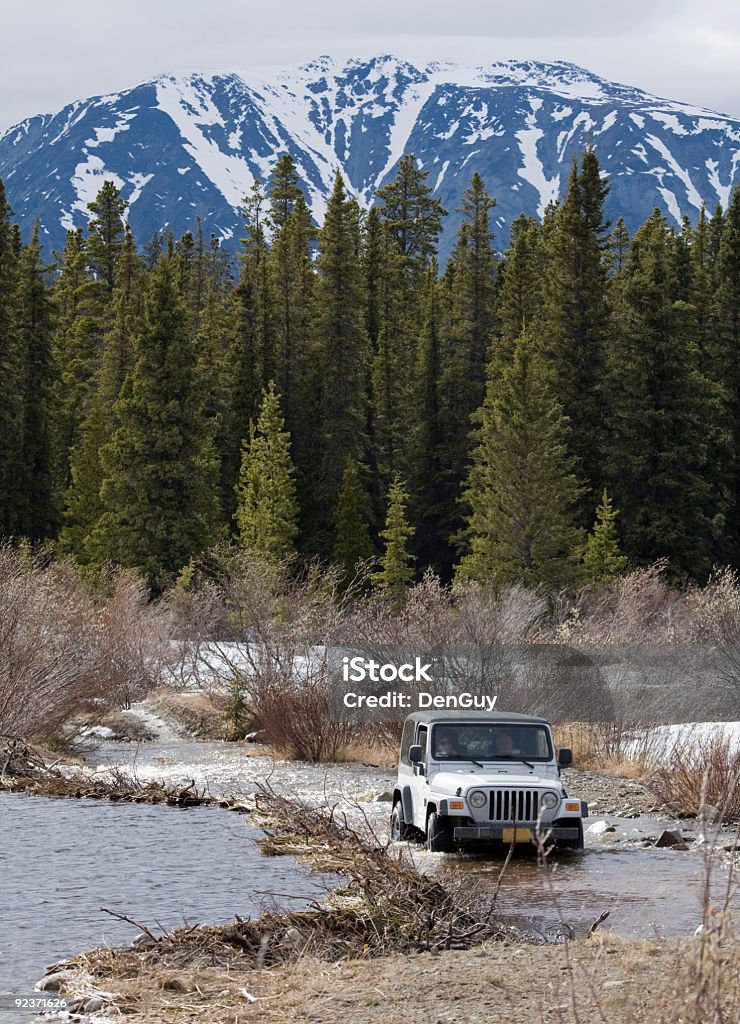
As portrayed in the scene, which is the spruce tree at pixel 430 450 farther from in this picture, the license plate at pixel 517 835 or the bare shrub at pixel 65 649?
the license plate at pixel 517 835

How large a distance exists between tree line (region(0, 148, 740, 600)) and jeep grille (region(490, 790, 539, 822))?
113 feet

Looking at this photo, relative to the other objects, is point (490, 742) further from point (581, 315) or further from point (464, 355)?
point (464, 355)

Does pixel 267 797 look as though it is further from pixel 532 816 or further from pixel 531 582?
pixel 531 582

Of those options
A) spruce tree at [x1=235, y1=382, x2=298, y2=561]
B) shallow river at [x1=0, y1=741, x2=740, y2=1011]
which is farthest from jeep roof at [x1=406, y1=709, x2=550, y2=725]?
spruce tree at [x1=235, y1=382, x2=298, y2=561]

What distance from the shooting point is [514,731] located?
52.8 feet

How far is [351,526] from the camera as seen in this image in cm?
6619

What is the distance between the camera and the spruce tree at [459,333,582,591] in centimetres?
5053

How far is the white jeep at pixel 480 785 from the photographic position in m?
14.9

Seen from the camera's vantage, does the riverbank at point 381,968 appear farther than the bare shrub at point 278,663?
No

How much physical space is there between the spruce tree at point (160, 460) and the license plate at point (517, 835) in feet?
140

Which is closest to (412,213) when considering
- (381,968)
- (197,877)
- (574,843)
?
(574,843)

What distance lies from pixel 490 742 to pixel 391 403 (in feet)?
192

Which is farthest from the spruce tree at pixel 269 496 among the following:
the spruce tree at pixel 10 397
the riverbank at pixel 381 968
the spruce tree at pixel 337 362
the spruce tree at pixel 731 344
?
the riverbank at pixel 381 968

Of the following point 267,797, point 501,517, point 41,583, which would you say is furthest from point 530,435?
point 267,797
